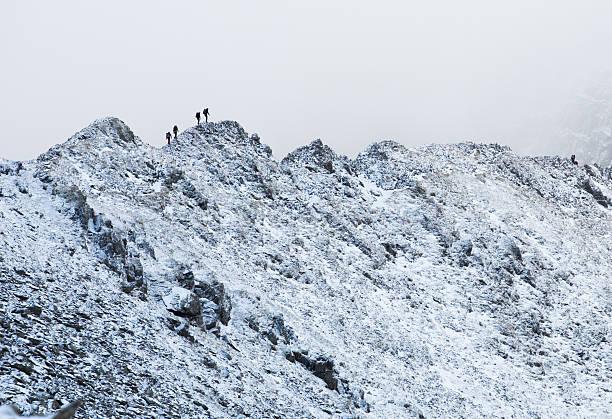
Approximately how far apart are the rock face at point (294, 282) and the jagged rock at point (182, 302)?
0.10 meters

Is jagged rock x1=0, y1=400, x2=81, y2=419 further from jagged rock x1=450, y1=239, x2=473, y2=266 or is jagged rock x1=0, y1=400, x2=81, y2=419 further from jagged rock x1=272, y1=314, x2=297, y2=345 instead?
jagged rock x1=450, y1=239, x2=473, y2=266

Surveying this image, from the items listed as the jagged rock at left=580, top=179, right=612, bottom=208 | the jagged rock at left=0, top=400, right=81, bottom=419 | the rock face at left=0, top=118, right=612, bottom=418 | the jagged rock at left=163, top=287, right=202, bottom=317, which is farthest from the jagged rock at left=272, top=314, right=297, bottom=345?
the jagged rock at left=580, top=179, right=612, bottom=208

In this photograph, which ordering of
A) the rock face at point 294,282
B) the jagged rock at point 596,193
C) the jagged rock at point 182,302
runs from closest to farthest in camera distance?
the rock face at point 294,282, the jagged rock at point 182,302, the jagged rock at point 596,193

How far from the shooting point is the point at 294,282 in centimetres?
3591

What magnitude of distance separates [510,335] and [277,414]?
2673 centimetres

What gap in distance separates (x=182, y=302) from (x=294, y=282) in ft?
43.1

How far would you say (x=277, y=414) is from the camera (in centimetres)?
1927

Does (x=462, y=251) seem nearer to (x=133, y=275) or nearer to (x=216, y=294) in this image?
(x=216, y=294)

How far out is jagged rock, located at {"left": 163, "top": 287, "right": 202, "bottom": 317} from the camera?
2334cm

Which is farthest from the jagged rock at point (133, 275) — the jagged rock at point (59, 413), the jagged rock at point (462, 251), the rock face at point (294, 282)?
the jagged rock at point (462, 251)

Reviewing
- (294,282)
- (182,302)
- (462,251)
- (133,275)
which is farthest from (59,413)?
(462,251)

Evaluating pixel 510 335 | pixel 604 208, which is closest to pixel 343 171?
pixel 510 335

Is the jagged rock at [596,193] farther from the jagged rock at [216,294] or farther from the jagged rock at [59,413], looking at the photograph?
the jagged rock at [59,413]

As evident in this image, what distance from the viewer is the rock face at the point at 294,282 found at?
17453 millimetres
